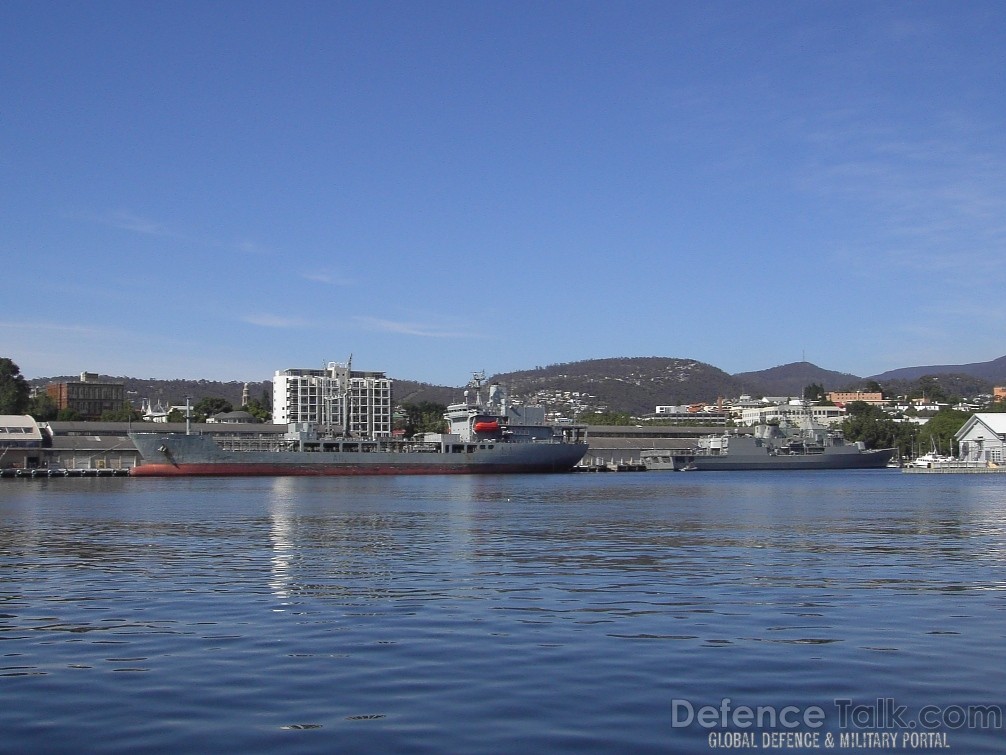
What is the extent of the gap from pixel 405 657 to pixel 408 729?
2658 millimetres

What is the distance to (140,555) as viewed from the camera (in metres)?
21.7

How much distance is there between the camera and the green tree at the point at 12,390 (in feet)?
→ 375

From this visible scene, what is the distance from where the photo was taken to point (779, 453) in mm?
113250

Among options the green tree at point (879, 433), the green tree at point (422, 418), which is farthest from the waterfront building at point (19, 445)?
the green tree at point (879, 433)

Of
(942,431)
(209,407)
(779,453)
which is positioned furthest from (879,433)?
(209,407)

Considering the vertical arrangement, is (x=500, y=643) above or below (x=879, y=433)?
below

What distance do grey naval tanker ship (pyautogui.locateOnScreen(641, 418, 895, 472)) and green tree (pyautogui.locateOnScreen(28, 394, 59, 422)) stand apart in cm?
7522

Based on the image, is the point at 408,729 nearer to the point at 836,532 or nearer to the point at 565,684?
the point at 565,684

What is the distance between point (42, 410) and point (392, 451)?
57.2m

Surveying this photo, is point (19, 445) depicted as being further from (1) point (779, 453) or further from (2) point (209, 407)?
(1) point (779, 453)

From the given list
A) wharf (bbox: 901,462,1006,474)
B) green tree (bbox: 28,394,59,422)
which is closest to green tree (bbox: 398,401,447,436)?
green tree (bbox: 28,394,59,422)

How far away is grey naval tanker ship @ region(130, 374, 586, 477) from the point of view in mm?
85375

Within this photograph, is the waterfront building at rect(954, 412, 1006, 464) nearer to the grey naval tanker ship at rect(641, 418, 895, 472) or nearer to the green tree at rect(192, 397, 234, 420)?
the grey naval tanker ship at rect(641, 418, 895, 472)

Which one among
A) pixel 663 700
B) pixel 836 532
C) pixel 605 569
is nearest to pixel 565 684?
pixel 663 700
